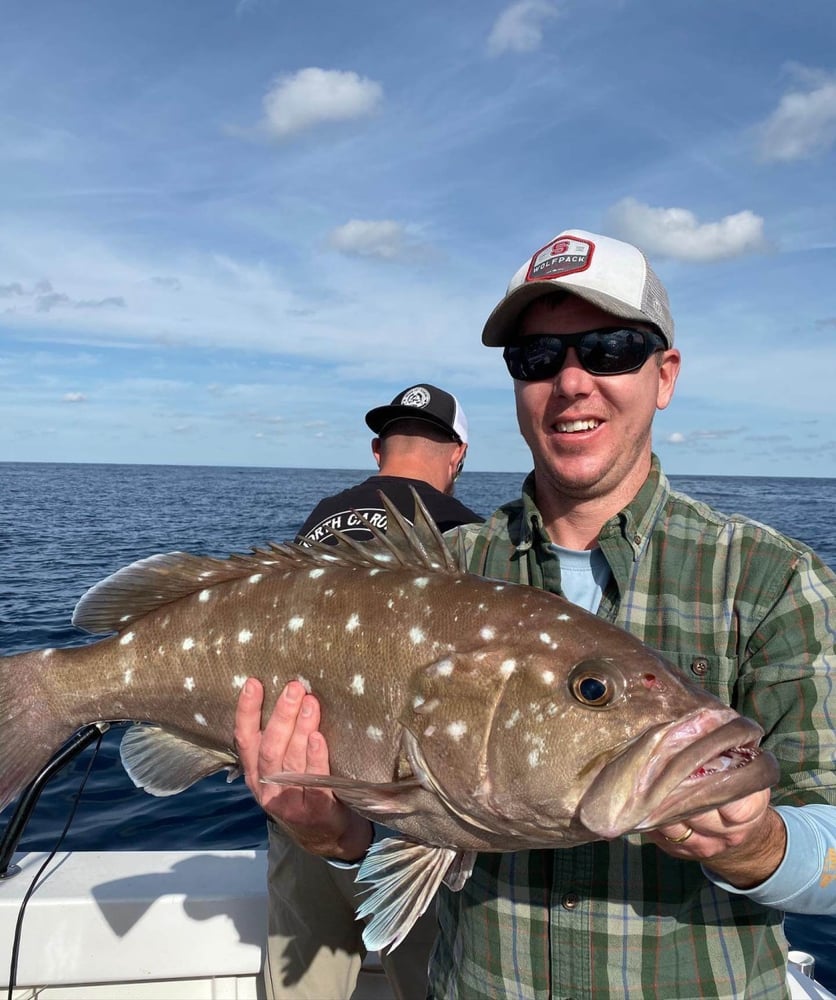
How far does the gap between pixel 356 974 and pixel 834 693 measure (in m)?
3.29

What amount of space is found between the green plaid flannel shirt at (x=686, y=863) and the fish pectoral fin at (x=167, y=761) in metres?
1.08

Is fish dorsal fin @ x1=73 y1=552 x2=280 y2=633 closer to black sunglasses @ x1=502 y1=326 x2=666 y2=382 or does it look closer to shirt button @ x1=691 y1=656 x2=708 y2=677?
black sunglasses @ x1=502 y1=326 x2=666 y2=382

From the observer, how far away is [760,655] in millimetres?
2443

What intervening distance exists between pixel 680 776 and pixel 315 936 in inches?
112

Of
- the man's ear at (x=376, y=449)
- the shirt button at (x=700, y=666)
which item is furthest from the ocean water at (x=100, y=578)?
the shirt button at (x=700, y=666)

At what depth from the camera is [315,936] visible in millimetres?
4066

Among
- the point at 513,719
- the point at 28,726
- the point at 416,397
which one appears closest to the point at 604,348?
the point at 513,719

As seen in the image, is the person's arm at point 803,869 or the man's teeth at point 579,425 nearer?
the person's arm at point 803,869

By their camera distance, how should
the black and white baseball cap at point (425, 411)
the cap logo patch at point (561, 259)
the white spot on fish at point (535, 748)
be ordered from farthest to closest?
the black and white baseball cap at point (425, 411) < the cap logo patch at point (561, 259) < the white spot on fish at point (535, 748)

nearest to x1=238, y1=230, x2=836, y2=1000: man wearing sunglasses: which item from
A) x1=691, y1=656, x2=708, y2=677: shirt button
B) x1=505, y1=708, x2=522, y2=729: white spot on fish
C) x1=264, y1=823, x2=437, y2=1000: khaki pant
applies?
x1=691, y1=656, x2=708, y2=677: shirt button

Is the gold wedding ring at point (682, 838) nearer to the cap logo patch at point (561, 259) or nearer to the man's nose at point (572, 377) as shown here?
the man's nose at point (572, 377)

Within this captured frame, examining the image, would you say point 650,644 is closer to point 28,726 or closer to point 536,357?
point 536,357

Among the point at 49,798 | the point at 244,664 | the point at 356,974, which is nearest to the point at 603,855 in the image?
the point at 244,664

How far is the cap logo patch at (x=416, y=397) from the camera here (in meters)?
5.64
